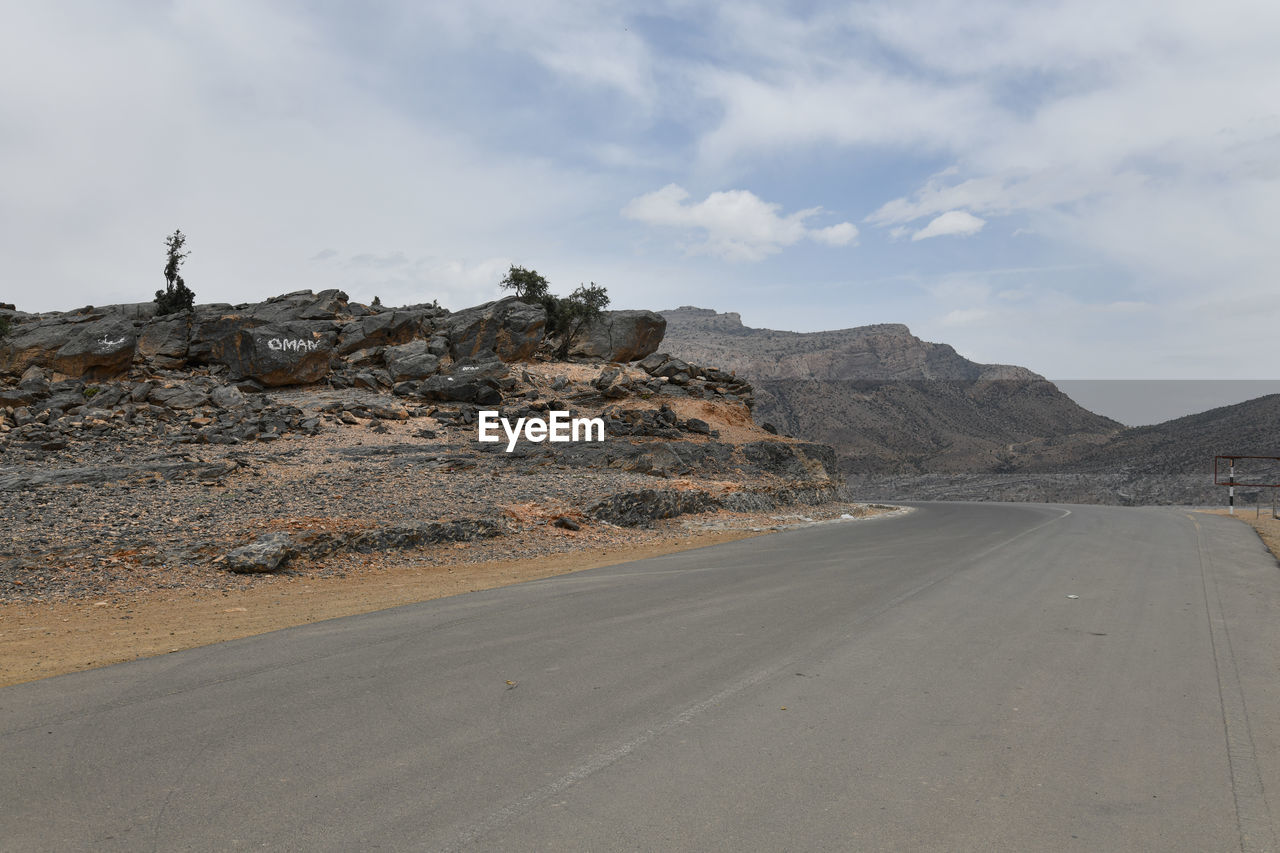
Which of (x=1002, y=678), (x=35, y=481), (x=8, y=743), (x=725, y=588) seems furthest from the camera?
(x=35, y=481)

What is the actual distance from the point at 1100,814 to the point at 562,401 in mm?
32294

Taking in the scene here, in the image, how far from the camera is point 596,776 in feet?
15.8

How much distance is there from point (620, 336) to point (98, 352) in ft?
87.2

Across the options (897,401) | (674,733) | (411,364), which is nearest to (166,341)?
(411,364)

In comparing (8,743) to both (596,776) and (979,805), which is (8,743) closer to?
(596,776)

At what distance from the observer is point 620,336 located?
49.4 m

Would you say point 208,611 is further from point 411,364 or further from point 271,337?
point 271,337

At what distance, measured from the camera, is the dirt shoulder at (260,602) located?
8945mm

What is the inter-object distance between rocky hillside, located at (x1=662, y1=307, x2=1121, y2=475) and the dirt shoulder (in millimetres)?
72967

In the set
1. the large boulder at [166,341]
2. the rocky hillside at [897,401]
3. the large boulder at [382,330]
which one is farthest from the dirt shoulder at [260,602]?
the rocky hillside at [897,401]

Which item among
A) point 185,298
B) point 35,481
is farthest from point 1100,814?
point 185,298

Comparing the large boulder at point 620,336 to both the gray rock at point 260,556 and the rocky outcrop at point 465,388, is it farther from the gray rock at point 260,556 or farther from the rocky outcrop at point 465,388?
the gray rock at point 260,556

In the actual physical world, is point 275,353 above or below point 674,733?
above

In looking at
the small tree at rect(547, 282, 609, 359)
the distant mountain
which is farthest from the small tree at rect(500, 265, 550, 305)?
the distant mountain
